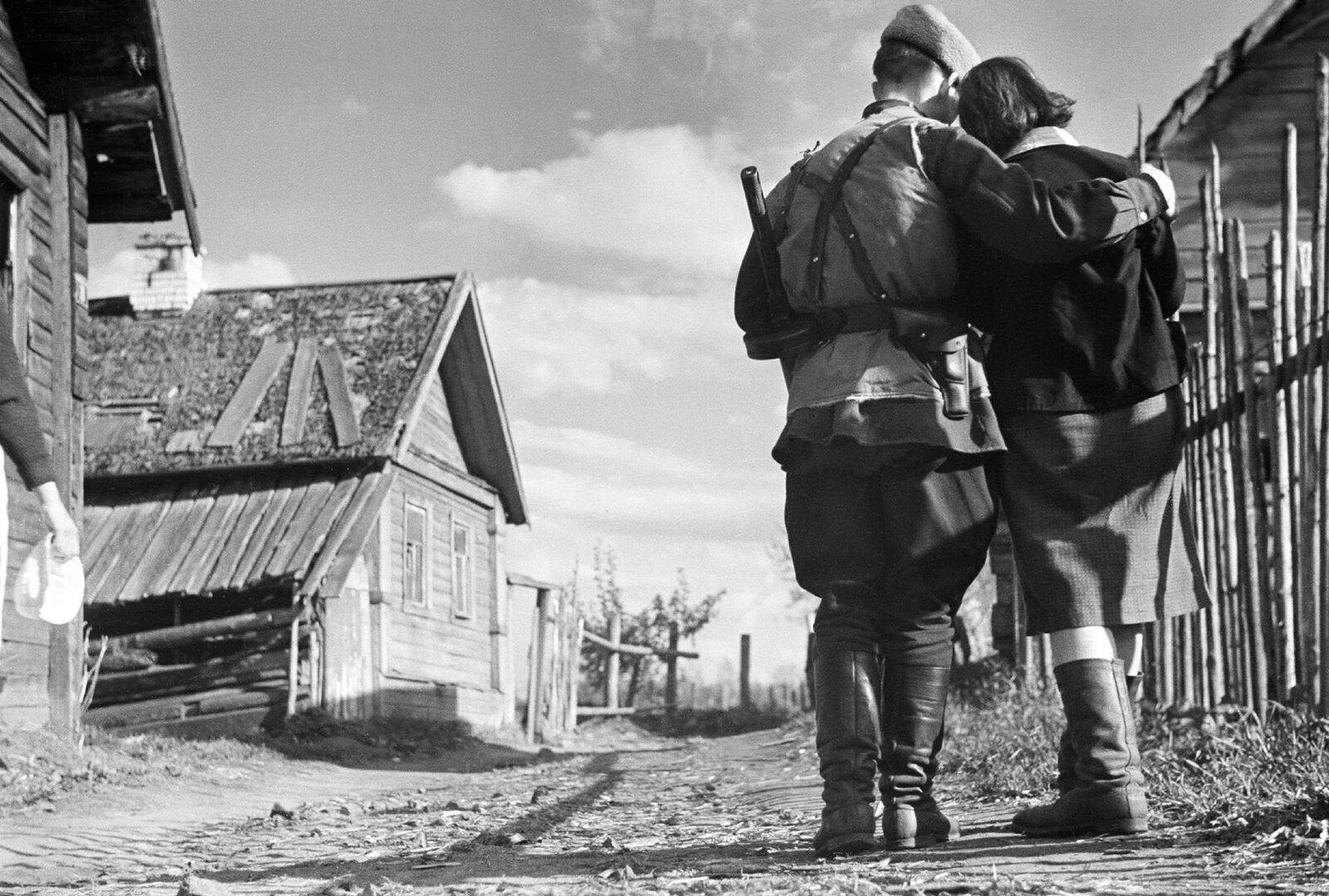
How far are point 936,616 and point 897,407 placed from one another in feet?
1.68

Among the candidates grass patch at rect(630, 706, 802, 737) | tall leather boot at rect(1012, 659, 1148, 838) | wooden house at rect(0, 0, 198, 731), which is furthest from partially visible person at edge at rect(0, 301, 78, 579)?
grass patch at rect(630, 706, 802, 737)

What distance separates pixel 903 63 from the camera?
368cm

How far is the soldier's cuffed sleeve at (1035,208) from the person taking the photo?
3.29 m

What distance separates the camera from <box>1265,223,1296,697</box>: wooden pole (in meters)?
5.31

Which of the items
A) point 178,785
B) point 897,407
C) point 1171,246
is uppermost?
point 1171,246

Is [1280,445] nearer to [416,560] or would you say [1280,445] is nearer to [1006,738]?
[1006,738]

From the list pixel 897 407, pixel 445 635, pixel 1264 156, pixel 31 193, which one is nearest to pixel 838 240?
pixel 897 407

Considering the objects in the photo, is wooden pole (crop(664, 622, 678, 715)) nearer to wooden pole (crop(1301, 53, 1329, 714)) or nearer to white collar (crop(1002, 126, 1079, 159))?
wooden pole (crop(1301, 53, 1329, 714))

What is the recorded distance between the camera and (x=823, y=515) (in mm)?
3502

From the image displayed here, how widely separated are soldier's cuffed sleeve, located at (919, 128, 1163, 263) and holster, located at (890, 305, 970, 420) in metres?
0.22

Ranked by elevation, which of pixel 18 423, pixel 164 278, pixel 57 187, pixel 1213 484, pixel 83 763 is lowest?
pixel 83 763

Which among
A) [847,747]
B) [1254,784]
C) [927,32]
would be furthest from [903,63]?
[1254,784]

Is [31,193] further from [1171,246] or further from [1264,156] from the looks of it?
[1264,156]

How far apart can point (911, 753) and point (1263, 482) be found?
2.85 meters
